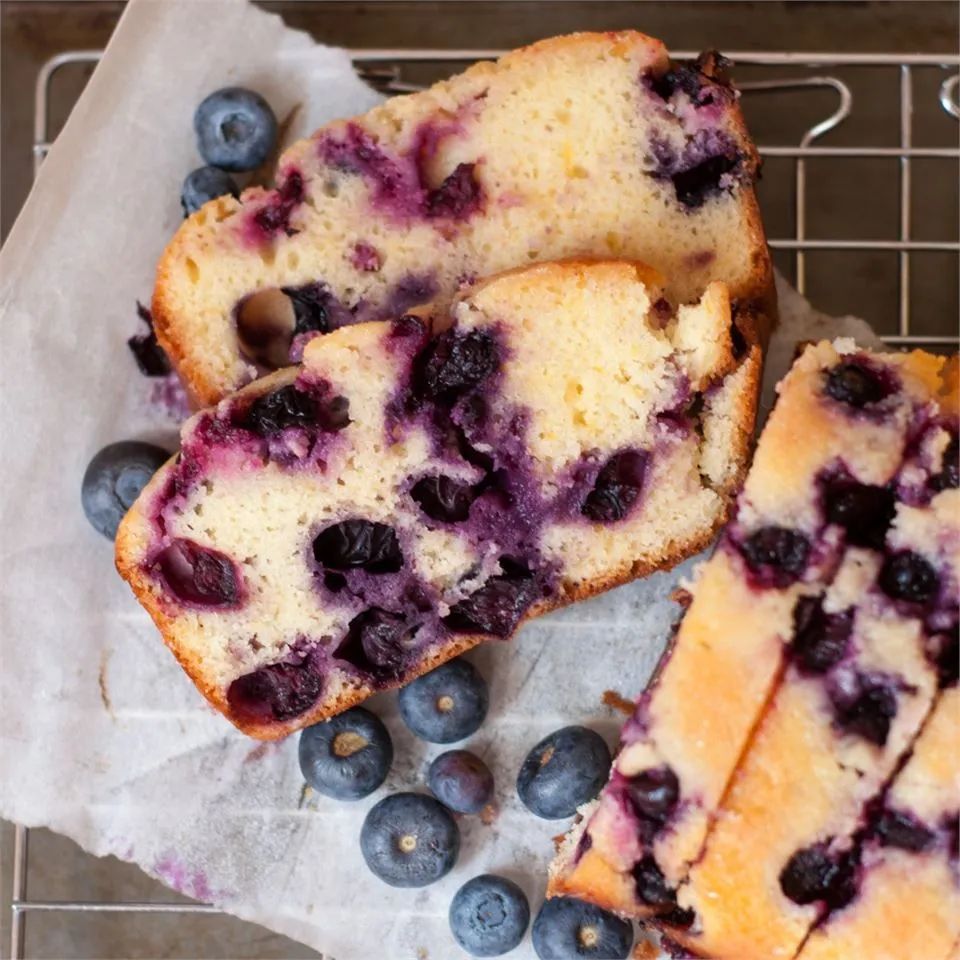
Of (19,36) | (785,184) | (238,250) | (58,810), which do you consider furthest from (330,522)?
(19,36)

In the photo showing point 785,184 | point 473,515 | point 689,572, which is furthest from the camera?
point 785,184

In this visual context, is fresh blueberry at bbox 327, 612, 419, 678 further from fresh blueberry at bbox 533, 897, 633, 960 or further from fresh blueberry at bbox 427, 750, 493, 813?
fresh blueberry at bbox 533, 897, 633, 960

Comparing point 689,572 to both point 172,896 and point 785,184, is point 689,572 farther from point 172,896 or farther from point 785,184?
point 172,896

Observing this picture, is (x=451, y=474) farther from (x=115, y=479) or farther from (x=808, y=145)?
(x=808, y=145)

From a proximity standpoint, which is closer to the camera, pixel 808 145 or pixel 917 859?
pixel 917 859

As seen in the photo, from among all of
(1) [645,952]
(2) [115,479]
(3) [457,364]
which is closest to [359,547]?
(3) [457,364]

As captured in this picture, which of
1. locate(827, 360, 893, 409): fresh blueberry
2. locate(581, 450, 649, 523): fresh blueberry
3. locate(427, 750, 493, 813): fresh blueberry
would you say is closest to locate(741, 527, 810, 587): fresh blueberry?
locate(827, 360, 893, 409): fresh blueberry

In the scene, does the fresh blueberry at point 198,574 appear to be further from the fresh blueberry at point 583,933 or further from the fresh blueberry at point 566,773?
the fresh blueberry at point 583,933
